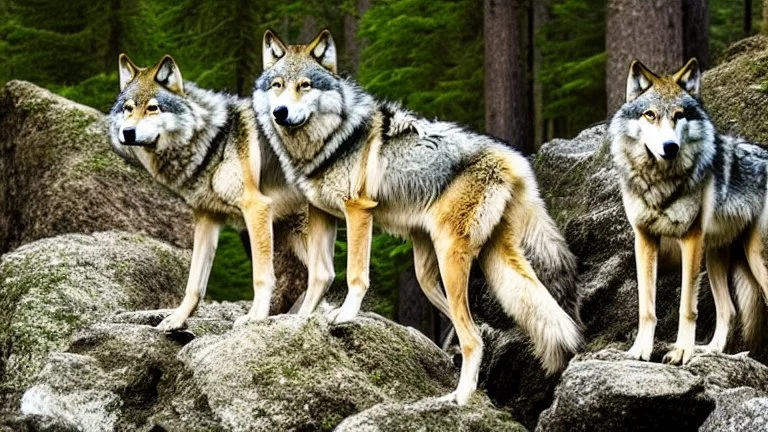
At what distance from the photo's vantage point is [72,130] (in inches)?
562

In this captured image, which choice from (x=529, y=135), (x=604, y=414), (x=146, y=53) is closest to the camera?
(x=604, y=414)

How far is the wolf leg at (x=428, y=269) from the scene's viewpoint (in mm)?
9211

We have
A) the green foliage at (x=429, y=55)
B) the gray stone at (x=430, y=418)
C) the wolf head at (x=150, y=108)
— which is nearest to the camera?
the gray stone at (x=430, y=418)

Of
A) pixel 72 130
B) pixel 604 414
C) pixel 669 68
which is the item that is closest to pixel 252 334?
pixel 604 414

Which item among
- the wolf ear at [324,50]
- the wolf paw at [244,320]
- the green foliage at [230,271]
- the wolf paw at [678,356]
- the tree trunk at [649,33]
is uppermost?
the tree trunk at [649,33]

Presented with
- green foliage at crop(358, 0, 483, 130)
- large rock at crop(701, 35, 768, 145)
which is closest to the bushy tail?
large rock at crop(701, 35, 768, 145)

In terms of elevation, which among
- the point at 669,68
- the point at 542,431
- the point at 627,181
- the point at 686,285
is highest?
the point at 669,68

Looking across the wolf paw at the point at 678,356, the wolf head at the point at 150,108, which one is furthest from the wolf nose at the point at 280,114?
the wolf paw at the point at 678,356

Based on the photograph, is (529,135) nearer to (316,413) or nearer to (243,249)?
(243,249)

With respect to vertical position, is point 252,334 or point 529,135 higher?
point 529,135

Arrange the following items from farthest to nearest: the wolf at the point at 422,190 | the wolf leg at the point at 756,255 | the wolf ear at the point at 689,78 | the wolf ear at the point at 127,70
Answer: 1. the wolf ear at the point at 127,70
2. the wolf at the point at 422,190
3. the wolf leg at the point at 756,255
4. the wolf ear at the point at 689,78

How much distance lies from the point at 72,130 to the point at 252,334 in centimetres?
673

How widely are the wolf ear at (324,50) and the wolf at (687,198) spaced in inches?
86.3

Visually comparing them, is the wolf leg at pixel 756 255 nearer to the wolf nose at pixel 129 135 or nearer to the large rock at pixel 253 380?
the large rock at pixel 253 380
